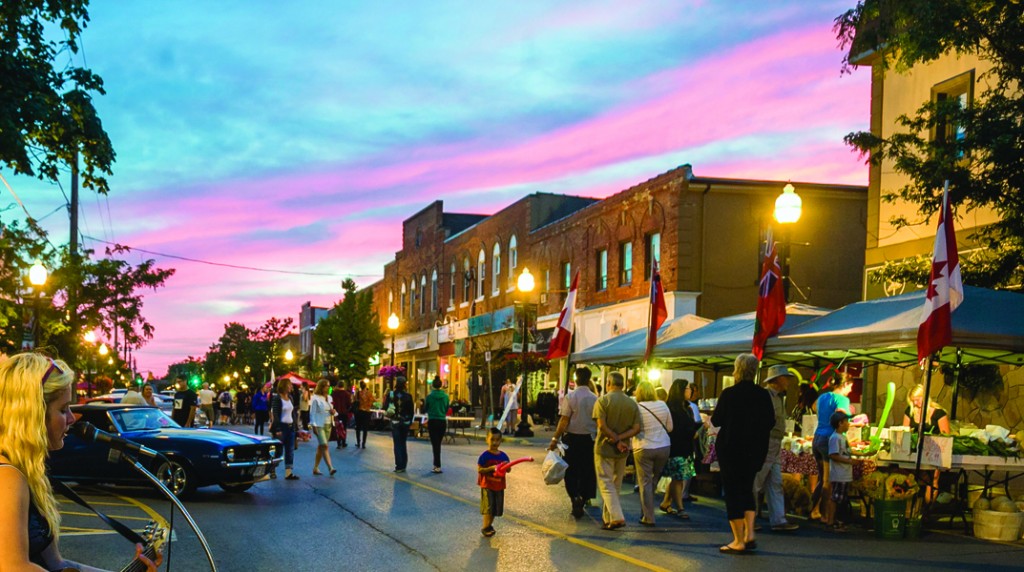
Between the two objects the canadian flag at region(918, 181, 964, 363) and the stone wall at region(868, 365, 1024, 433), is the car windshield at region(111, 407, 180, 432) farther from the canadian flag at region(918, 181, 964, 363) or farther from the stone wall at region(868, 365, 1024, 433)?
the stone wall at region(868, 365, 1024, 433)

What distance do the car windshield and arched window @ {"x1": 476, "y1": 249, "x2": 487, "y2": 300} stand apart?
114 ft

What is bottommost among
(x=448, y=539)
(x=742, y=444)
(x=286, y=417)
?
(x=448, y=539)

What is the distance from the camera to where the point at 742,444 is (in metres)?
10.5

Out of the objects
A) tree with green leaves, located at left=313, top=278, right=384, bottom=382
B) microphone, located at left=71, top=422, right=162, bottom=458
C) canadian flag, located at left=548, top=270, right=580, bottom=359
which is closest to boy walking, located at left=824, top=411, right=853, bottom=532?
canadian flag, located at left=548, top=270, right=580, bottom=359

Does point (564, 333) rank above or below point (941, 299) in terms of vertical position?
below

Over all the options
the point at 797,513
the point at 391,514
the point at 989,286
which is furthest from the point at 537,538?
the point at 989,286

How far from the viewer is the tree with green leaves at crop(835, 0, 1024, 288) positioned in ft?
47.0

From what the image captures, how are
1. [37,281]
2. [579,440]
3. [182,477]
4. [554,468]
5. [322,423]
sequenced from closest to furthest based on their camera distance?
[554,468] < [579,440] < [182,477] < [322,423] < [37,281]

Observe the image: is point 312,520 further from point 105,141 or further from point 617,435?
point 105,141

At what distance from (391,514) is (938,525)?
701 cm

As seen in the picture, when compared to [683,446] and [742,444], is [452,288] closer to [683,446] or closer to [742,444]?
[683,446]

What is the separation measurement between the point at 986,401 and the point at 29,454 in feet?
57.7

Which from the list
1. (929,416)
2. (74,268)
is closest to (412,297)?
(74,268)

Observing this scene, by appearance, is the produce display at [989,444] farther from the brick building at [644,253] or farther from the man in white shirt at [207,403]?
the man in white shirt at [207,403]
